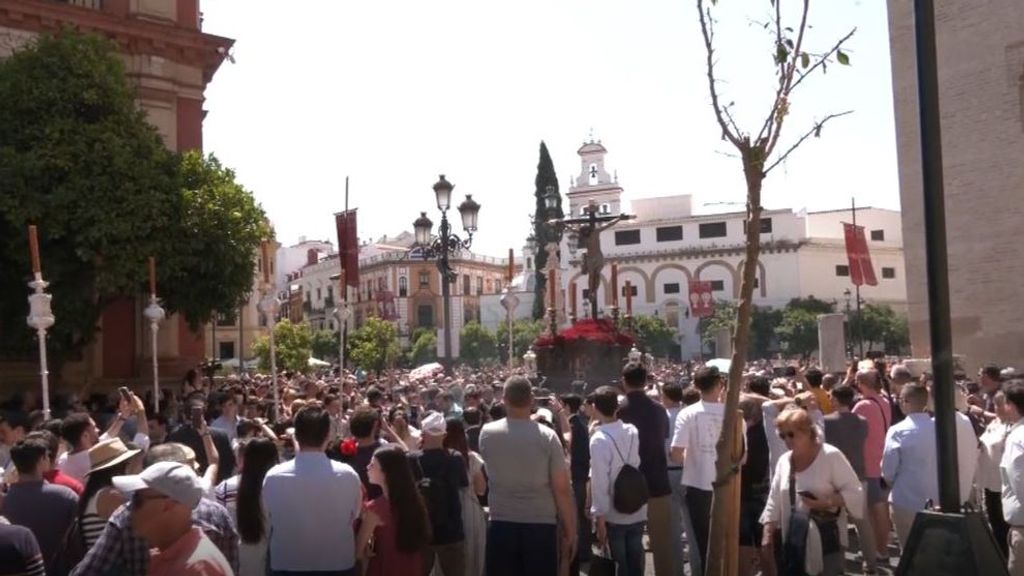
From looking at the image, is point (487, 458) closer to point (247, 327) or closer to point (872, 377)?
point (872, 377)

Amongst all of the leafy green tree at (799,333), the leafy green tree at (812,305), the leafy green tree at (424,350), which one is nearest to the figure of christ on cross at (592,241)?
the leafy green tree at (799,333)

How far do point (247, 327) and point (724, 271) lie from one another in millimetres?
38335

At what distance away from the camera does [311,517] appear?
5.65 m

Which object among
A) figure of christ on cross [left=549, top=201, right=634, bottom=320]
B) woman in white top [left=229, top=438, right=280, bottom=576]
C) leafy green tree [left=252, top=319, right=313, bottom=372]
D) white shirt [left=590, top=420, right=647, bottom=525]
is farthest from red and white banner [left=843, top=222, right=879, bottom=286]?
leafy green tree [left=252, top=319, right=313, bottom=372]

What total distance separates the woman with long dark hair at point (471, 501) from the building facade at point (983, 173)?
19.5 metres

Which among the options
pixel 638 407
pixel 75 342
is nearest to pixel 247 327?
pixel 75 342

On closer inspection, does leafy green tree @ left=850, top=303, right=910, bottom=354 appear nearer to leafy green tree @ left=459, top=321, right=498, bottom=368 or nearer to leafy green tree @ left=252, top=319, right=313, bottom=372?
leafy green tree @ left=459, top=321, right=498, bottom=368

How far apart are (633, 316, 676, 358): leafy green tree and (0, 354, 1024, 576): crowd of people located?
65.2 meters

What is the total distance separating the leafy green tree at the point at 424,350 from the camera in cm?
8212

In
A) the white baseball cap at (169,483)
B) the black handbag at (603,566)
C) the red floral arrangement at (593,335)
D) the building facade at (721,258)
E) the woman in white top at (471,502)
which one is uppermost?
the building facade at (721,258)

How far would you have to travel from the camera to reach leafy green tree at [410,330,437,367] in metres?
82.1

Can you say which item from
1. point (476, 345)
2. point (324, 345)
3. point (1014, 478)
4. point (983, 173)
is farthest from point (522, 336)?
point (1014, 478)

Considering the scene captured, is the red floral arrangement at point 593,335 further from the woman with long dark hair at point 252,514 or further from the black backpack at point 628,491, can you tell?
the woman with long dark hair at point 252,514

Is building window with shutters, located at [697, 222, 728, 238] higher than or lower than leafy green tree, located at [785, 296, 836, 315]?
higher
